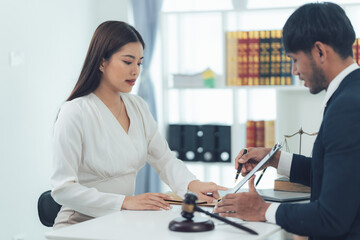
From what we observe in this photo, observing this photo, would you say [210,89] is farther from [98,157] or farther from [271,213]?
[271,213]

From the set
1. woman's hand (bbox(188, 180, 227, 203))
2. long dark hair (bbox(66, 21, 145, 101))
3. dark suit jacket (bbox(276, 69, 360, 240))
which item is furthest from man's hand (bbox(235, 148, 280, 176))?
long dark hair (bbox(66, 21, 145, 101))

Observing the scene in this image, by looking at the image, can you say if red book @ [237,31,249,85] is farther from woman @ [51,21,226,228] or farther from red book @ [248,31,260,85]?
woman @ [51,21,226,228]

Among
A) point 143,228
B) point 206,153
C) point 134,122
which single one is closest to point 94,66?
point 134,122

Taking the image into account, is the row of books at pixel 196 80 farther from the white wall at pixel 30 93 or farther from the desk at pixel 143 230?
the desk at pixel 143 230

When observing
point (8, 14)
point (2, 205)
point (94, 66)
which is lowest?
point (2, 205)

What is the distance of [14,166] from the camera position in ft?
13.9

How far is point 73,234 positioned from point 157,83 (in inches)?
145

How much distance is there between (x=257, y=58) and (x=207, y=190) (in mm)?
2166

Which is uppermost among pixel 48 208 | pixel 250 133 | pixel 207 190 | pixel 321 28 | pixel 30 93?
pixel 321 28

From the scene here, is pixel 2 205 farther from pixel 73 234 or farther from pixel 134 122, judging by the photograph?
pixel 73 234

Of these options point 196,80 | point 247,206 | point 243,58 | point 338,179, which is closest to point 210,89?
point 196,80

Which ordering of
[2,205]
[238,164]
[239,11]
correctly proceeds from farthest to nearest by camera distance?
[239,11] < [2,205] < [238,164]

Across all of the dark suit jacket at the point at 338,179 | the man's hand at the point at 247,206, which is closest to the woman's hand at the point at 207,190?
the man's hand at the point at 247,206

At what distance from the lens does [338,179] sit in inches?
63.9
